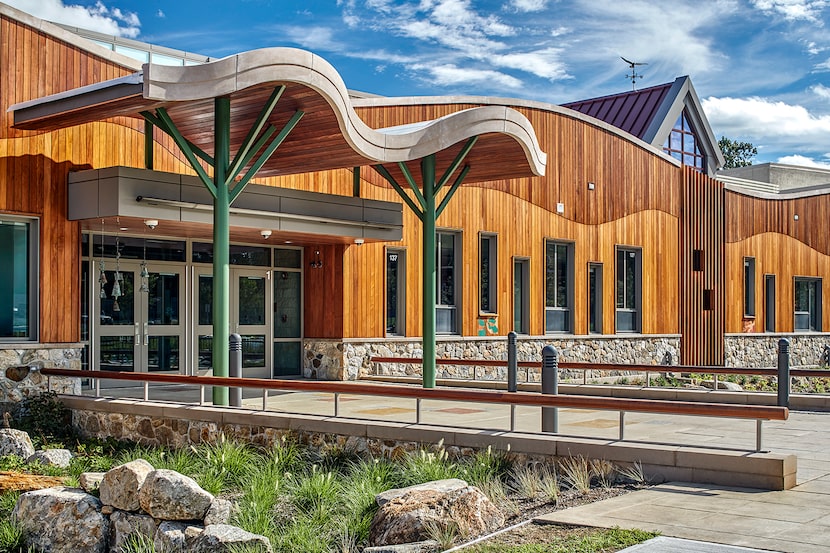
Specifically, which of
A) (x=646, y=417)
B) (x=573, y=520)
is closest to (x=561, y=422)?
(x=646, y=417)

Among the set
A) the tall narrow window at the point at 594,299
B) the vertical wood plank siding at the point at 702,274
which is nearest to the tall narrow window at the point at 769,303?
the vertical wood plank siding at the point at 702,274

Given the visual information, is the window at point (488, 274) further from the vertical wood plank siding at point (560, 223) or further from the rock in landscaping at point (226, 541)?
the rock in landscaping at point (226, 541)

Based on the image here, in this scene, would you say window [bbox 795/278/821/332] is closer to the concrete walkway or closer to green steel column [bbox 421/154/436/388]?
green steel column [bbox 421/154/436/388]

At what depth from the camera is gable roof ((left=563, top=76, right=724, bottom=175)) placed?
36.5 meters

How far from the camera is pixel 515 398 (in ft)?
37.1

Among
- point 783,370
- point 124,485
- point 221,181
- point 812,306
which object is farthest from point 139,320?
point 812,306

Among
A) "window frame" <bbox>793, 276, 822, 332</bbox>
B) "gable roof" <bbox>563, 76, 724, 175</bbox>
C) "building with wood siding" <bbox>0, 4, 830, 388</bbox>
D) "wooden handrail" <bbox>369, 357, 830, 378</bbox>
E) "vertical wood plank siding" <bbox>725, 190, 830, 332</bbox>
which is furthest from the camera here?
"gable roof" <bbox>563, 76, 724, 175</bbox>

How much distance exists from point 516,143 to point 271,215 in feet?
15.1

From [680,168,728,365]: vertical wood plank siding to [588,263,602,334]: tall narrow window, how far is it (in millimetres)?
4262

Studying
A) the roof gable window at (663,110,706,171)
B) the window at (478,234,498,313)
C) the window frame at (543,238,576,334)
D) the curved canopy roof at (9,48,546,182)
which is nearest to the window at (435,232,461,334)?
the window at (478,234,498,313)

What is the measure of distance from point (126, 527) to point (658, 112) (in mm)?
30532

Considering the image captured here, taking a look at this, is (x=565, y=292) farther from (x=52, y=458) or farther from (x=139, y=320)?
(x=52, y=458)

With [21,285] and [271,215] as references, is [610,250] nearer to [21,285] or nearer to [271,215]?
[271,215]

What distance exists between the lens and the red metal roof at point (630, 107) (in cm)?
3759
